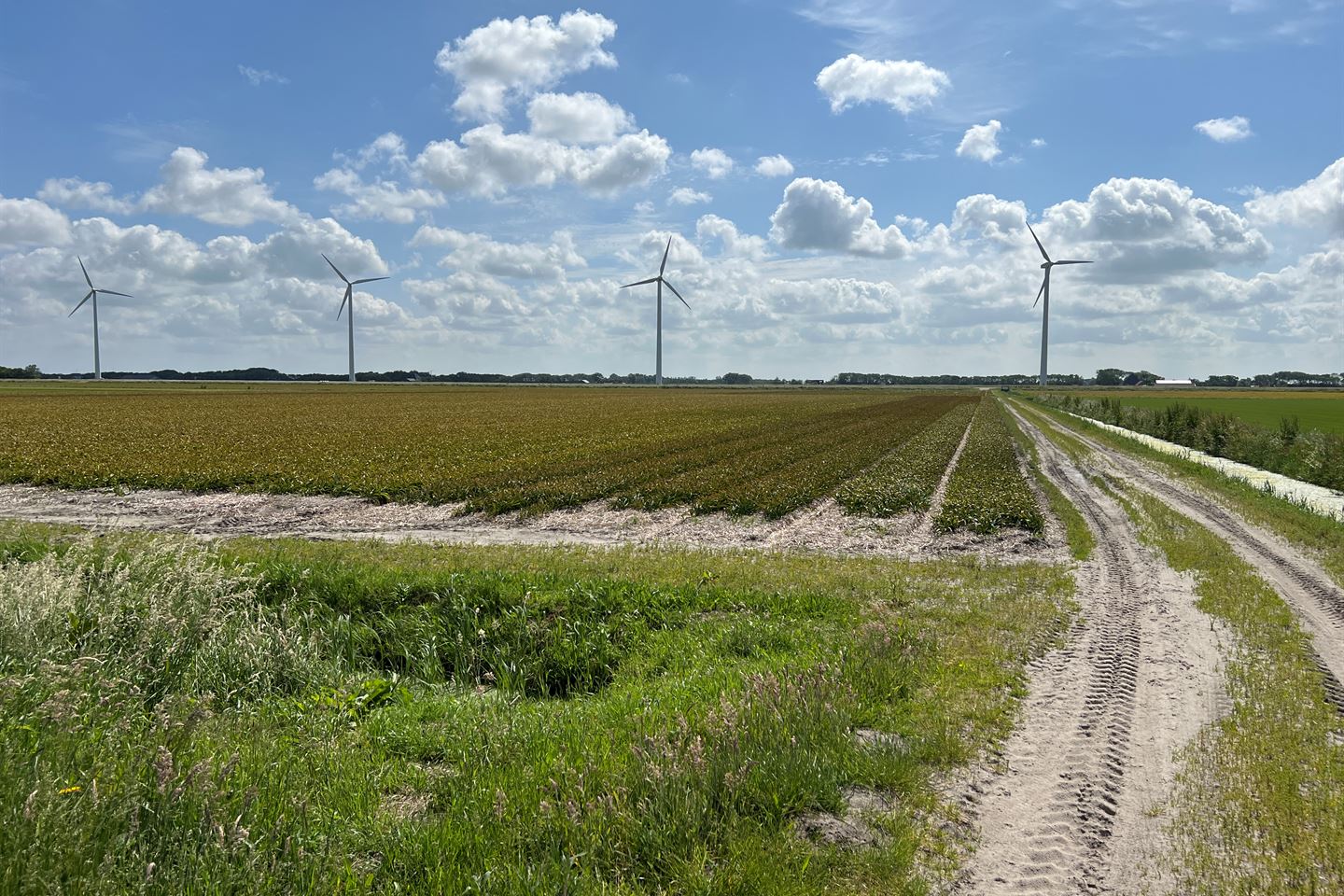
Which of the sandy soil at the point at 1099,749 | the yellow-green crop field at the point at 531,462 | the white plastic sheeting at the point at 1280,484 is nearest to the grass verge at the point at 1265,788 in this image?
the sandy soil at the point at 1099,749

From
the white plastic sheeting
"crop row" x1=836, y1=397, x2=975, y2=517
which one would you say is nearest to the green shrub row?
the white plastic sheeting

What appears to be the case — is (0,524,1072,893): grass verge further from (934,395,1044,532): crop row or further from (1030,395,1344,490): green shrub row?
(1030,395,1344,490): green shrub row

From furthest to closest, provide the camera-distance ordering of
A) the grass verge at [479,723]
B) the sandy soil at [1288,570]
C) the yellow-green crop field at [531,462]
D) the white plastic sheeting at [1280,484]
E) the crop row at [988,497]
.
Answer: the yellow-green crop field at [531,462], the white plastic sheeting at [1280,484], the crop row at [988,497], the sandy soil at [1288,570], the grass verge at [479,723]

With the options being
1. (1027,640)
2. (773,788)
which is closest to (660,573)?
(1027,640)

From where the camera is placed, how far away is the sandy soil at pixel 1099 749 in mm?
5113

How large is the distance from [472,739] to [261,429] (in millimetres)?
45822

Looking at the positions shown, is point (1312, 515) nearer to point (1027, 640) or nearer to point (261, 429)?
point (1027, 640)

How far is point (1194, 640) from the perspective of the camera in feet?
32.9

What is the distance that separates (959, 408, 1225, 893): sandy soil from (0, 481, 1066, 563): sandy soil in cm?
538

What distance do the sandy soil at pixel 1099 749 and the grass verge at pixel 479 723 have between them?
43cm

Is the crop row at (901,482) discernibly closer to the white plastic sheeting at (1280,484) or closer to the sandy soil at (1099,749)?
the sandy soil at (1099,749)

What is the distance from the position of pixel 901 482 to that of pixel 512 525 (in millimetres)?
12991

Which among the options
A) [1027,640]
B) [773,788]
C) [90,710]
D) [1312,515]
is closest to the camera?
[773,788]

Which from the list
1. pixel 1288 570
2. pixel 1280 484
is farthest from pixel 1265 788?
pixel 1280 484
